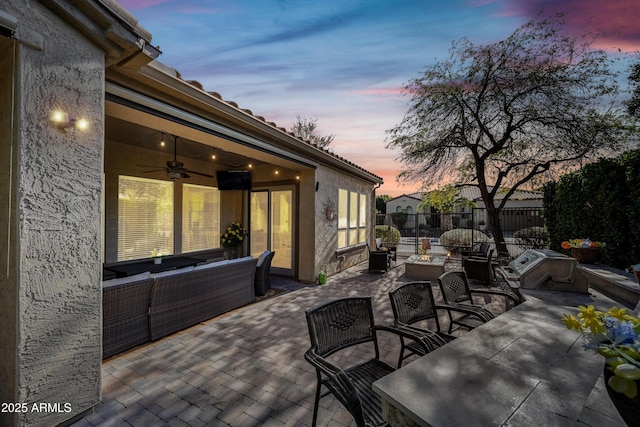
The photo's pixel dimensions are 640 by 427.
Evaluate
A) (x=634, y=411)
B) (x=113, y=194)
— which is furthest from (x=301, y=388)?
(x=113, y=194)

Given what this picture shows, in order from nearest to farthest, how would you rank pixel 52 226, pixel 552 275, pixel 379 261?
pixel 52 226 → pixel 552 275 → pixel 379 261

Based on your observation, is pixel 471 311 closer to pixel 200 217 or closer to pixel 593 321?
pixel 593 321

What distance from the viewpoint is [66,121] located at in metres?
2.04

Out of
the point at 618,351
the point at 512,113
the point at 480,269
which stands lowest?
the point at 480,269

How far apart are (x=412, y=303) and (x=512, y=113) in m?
9.18

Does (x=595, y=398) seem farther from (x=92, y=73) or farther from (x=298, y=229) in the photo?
(x=298, y=229)

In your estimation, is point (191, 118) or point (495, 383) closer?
point (495, 383)

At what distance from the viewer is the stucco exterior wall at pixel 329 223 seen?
22.7ft

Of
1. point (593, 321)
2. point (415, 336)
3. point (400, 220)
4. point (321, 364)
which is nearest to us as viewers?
point (593, 321)

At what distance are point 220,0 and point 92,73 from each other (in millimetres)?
2714

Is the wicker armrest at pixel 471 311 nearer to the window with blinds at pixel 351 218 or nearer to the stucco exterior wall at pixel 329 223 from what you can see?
the stucco exterior wall at pixel 329 223

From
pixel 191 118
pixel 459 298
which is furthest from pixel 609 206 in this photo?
pixel 191 118

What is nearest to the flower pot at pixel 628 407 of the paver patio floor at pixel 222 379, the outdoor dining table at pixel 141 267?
the paver patio floor at pixel 222 379

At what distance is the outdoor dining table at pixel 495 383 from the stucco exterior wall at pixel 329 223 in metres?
5.13
